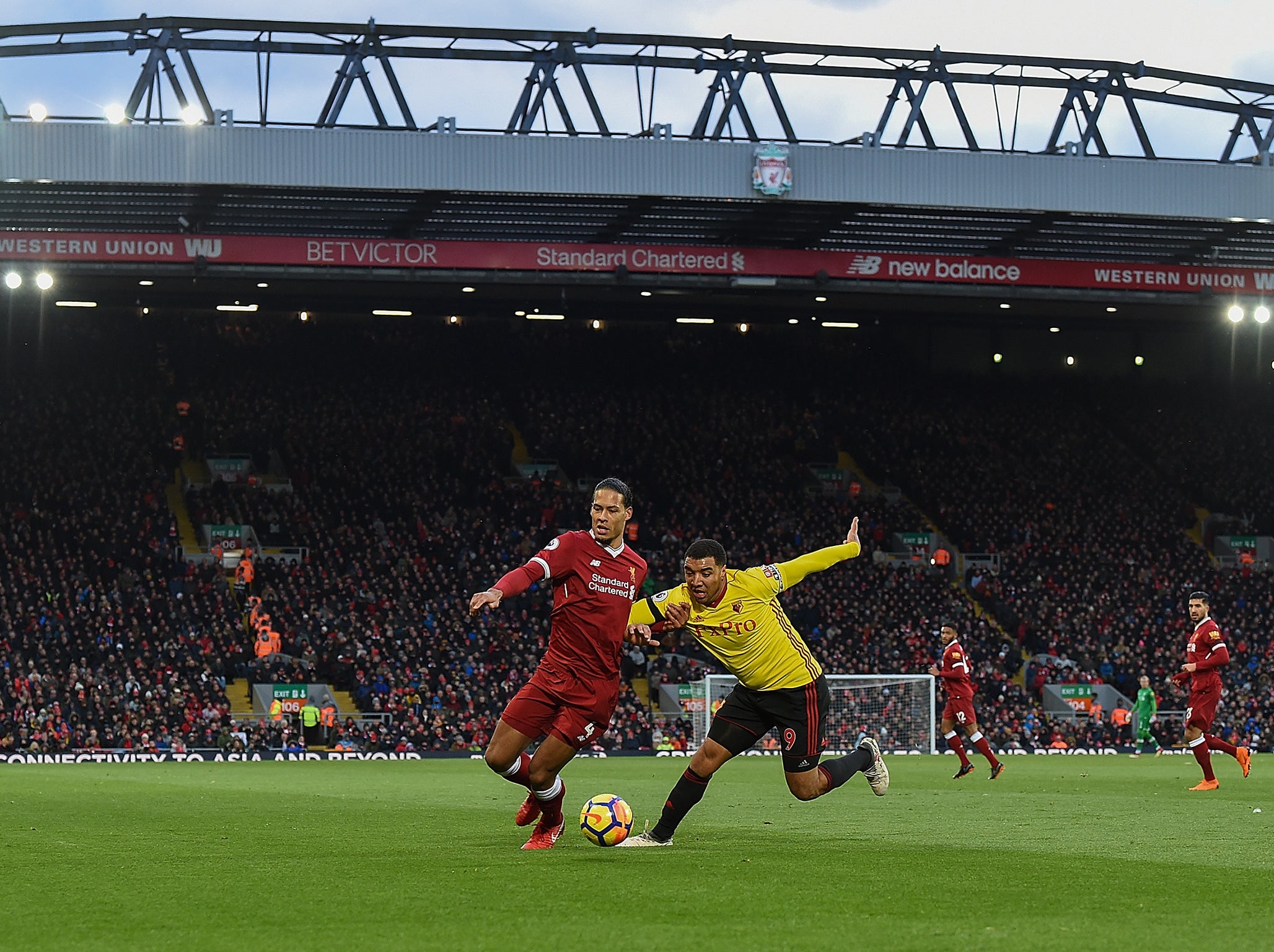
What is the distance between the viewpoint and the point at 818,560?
11.0 meters

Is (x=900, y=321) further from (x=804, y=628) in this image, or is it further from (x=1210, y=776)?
(x=1210, y=776)

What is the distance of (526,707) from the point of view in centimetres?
1068

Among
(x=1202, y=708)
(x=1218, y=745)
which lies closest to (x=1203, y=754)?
(x=1202, y=708)

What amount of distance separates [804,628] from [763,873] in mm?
33015

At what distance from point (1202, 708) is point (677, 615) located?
37.7 ft

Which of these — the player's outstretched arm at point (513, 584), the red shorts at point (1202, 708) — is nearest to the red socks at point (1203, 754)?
the red shorts at point (1202, 708)

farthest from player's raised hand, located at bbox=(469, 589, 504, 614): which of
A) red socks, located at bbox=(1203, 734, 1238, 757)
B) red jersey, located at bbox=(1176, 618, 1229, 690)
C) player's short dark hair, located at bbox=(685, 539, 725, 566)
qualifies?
red socks, located at bbox=(1203, 734, 1238, 757)

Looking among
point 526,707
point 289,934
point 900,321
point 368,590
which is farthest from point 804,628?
point 289,934

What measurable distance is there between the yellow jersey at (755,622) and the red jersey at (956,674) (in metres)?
12.9

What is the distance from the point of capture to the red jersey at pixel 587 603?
10648mm

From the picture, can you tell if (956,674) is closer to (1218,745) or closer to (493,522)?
(1218,745)

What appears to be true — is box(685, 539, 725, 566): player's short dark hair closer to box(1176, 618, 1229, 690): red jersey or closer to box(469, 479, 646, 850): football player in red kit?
box(469, 479, 646, 850): football player in red kit

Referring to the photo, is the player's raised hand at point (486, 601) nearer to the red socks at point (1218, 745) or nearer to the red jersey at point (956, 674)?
the red socks at point (1218, 745)

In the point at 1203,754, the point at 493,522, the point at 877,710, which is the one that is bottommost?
the point at 877,710
